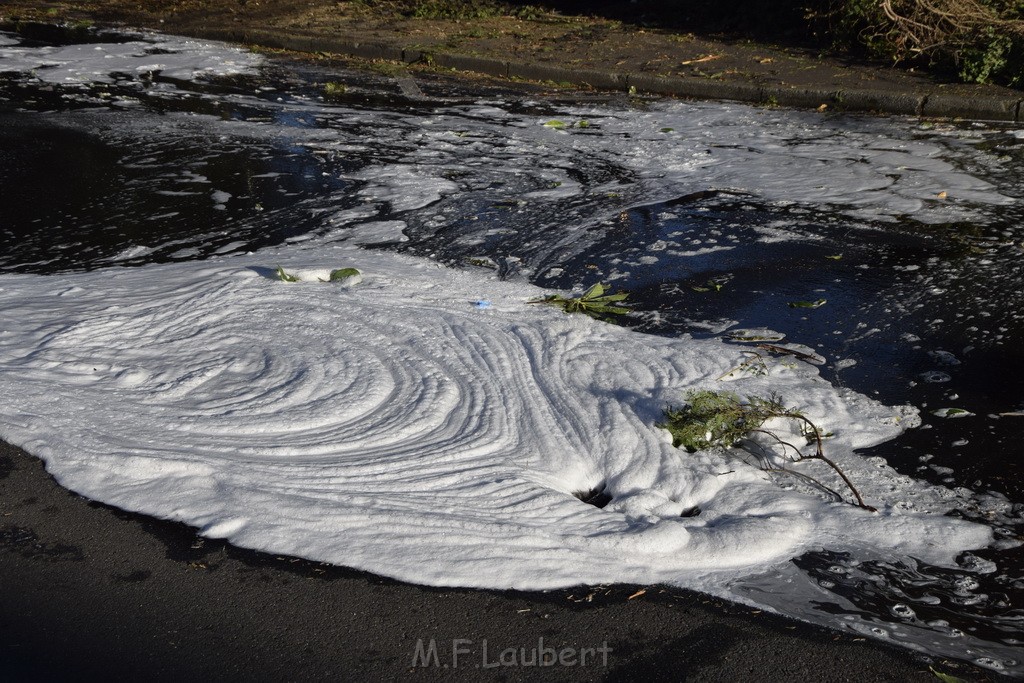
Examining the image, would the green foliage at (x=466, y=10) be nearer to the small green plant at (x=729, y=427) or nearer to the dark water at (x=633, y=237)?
the dark water at (x=633, y=237)

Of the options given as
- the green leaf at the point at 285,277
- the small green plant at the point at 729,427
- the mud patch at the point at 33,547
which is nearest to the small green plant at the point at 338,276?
the green leaf at the point at 285,277

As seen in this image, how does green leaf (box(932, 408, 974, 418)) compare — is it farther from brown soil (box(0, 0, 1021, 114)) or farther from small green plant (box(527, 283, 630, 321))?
brown soil (box(0, 0, 1021, 114))

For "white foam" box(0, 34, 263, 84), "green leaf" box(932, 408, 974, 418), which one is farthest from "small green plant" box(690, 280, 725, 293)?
"white foam" box(0, 34, 263, 84)

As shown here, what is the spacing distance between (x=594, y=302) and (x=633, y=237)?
3.49 feet

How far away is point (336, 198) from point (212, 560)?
3.70 metres

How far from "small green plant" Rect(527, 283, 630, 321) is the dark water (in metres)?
0.10

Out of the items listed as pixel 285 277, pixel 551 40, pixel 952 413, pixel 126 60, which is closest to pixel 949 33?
pixel 551 40

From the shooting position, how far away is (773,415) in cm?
307

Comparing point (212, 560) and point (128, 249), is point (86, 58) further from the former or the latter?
point (212, 560)

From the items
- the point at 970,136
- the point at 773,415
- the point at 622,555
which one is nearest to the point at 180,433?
the point at 622,555

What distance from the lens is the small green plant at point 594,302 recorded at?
4.12m

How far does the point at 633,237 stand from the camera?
16.9ft

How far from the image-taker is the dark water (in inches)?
118

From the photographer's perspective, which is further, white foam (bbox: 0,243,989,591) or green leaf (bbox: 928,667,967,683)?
white foam (bbox: 0,243,989,591)
